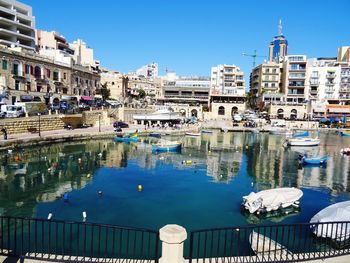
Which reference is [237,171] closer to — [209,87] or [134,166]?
[134,166]

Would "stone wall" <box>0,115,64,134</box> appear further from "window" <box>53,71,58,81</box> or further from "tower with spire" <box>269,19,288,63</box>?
"tower with spire" <box>269,19,288,63</box>

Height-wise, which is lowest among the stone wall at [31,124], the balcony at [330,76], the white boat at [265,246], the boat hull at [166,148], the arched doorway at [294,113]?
the white boat at [265,246]

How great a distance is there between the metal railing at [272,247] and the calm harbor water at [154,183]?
331 centimetres

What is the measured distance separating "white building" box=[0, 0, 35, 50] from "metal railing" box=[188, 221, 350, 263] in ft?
192

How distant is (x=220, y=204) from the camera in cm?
2136

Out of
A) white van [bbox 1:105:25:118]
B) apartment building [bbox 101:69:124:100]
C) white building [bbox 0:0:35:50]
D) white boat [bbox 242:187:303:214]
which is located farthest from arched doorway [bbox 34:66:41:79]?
white boat [bbox 242:187:303:214]

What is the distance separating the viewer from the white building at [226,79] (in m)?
108

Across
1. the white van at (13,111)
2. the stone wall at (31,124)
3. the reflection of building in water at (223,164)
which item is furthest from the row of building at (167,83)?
the reflection of building in water at (223,164)

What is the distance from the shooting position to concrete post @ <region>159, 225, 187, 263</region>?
725 centimetres

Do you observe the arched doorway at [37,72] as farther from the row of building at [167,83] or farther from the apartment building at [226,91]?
the apartment building at [226,91]

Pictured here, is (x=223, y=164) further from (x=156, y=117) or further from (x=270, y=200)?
(x=156, y=117)

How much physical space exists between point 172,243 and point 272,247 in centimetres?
748

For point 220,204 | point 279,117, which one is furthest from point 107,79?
point 220,204

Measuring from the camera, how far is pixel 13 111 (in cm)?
4469
